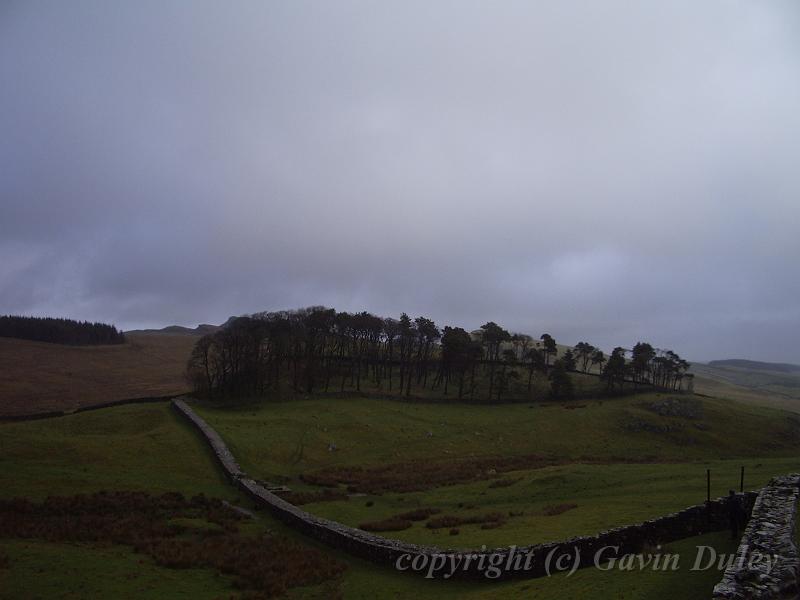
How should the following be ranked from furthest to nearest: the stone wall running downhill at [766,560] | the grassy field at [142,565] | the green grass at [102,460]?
the green grass at [102,460], the grassy field at [142,565], the stone wall running downhill at [766,560]

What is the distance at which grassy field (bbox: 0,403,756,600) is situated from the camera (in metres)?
15.5

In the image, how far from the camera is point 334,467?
47.3 meters

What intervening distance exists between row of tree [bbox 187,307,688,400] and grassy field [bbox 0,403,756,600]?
3538 centimetres

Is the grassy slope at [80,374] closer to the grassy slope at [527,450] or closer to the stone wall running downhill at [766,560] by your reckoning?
the grassy slope at [527,450]

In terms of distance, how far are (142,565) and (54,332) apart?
538ft

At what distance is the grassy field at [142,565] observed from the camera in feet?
50.8

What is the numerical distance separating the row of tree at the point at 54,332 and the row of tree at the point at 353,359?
9653 cm

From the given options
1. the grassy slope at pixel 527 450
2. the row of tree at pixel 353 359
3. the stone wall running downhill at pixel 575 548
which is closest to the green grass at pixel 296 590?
the stone wall running downhill at pixel 575 548

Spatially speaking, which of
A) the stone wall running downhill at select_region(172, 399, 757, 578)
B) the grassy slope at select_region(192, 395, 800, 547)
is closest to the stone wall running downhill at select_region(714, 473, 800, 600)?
the stone wall running downhill at select_region(172, 399, 757, 578)

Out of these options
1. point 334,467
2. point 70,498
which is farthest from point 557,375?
point 70,498

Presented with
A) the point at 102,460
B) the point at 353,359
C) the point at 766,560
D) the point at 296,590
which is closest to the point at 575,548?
the point at 766,560

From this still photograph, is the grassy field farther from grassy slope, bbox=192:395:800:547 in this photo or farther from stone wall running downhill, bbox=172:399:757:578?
grassy slope, bbox=192:395:800:547

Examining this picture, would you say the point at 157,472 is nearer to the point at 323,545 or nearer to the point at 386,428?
the point at 323,545

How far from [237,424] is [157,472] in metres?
16.5
